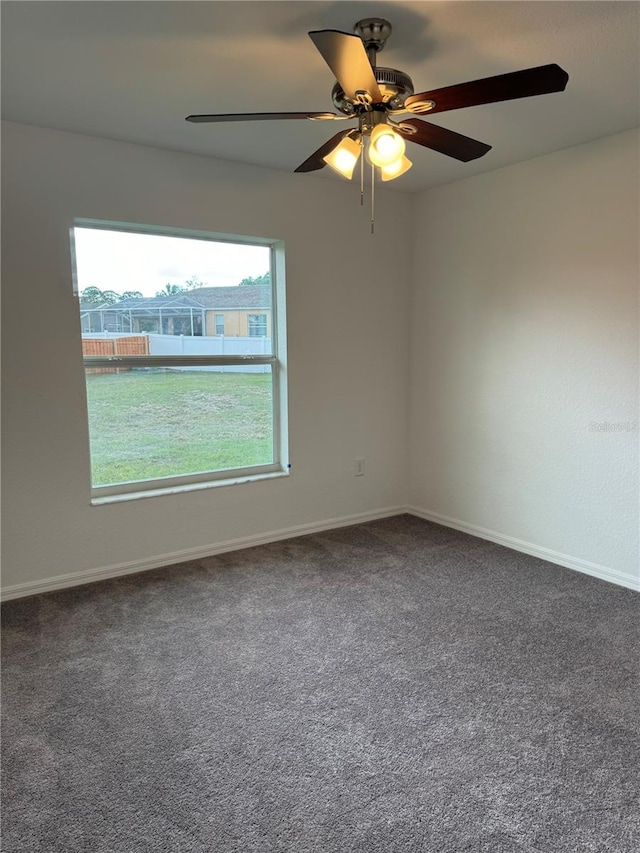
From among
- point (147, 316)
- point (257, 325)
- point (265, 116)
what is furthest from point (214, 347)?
point (265, 116)

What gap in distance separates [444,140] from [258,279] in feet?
6.26

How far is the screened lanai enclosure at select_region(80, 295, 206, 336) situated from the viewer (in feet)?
10.5

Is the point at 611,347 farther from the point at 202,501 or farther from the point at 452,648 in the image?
the point at 202,501

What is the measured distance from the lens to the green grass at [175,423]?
3285 mm

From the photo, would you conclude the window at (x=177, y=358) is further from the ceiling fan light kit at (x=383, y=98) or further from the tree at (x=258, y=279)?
the ceiling fan light kit at (x=383, y=98)

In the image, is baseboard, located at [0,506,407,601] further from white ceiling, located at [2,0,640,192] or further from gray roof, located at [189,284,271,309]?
white ceiling, located at [2,0,640,192]

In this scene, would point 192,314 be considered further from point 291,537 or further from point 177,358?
point 291,537

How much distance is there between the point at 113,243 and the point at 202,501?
1.63 metres

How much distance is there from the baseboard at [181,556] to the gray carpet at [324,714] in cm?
10

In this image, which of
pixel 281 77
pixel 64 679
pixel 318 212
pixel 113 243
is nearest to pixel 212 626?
pixel 64 679

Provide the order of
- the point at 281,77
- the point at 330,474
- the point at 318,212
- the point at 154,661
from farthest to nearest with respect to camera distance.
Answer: the point at 330,474 → the point at 318,212 → the point at 154,661 → the point at 281,77

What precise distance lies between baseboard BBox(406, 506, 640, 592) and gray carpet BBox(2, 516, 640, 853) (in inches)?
3.9

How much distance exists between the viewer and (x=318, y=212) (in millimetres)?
3760

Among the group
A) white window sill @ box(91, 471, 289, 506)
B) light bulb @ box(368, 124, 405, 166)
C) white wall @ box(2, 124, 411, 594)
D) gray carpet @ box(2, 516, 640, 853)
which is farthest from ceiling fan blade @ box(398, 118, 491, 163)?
white window sill @ box(91, 471, 289, 506)
